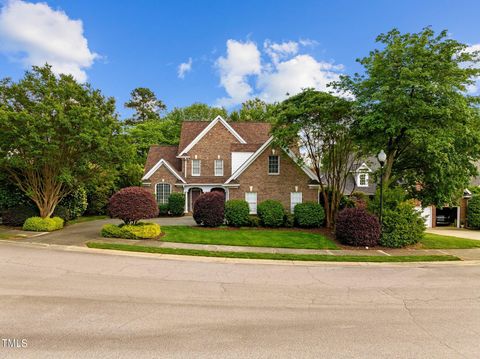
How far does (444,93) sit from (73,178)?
68.1 ft

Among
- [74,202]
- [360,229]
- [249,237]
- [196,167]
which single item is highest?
[196,167]

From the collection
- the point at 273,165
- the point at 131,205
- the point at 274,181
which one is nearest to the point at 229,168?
the point at 273,165

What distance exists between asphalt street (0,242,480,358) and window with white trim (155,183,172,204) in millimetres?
18936

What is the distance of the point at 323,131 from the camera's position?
66.4 ft

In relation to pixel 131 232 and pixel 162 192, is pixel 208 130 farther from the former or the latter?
pixel 131 232

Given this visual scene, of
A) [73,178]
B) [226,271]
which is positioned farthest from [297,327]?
[73,178]

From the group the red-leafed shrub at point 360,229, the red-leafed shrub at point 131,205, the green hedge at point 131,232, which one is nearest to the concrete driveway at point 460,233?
the red-leafed shrub at point 360,229

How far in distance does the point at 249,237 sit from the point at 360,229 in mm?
5706

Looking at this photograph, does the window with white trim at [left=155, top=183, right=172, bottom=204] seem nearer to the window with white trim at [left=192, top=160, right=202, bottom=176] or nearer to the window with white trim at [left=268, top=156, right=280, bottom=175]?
the window with white trim at [left=192, top=160, right=202, bottom=176]

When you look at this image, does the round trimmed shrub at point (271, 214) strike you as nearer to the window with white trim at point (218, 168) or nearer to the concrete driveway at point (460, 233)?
the window with white trim at point (218, 168)

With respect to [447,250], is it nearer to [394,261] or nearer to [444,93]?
[394,261]

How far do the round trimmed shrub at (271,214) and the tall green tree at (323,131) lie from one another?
10.7 ft

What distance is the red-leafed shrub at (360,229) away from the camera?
51.3 feet

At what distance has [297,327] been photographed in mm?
5930
